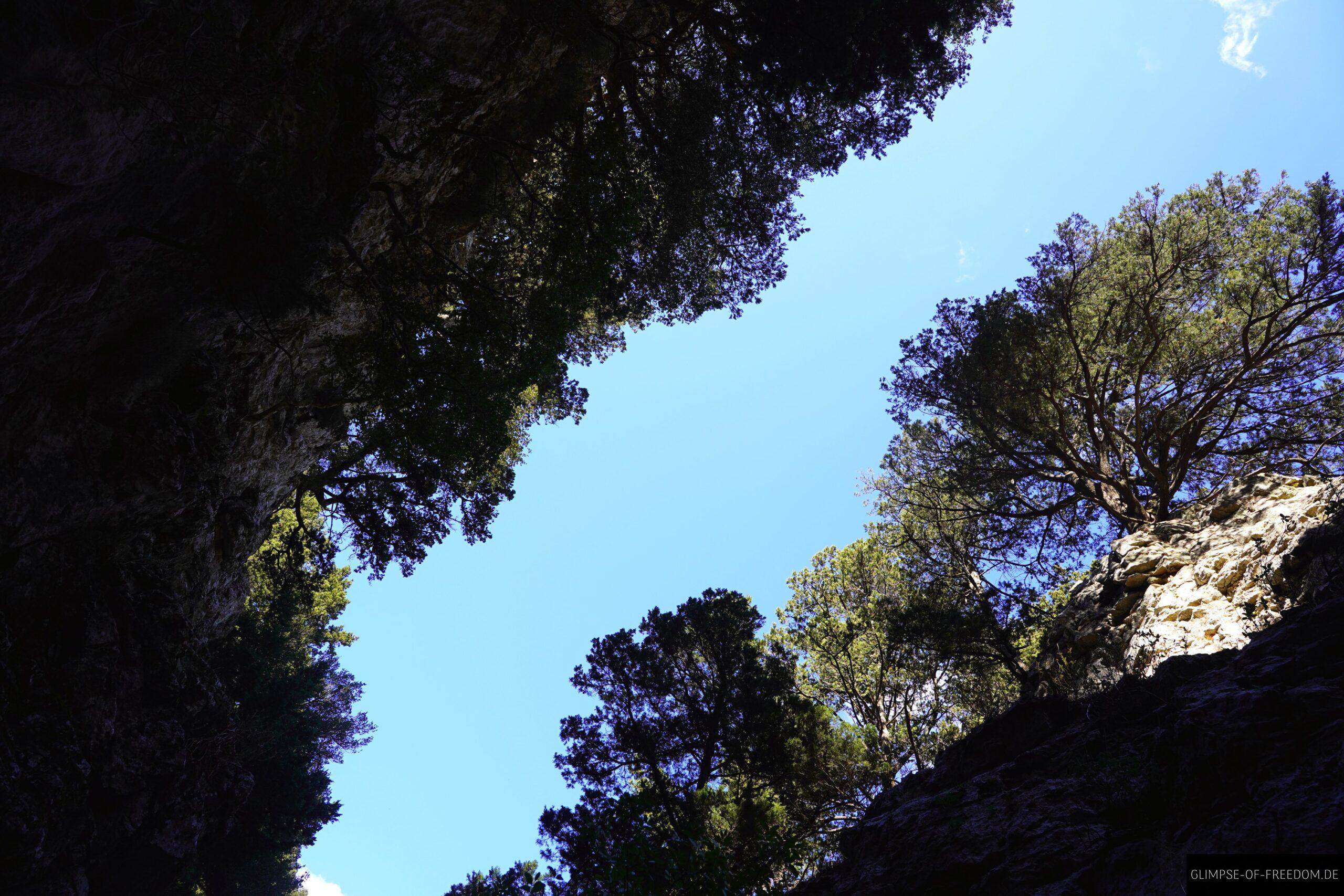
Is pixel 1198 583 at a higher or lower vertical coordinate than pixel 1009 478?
lower

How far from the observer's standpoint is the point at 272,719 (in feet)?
56.3

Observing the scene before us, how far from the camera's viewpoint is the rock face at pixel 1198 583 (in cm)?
859

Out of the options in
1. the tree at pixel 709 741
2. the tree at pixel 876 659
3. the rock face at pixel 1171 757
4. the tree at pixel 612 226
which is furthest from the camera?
the tree at pixel 876 659

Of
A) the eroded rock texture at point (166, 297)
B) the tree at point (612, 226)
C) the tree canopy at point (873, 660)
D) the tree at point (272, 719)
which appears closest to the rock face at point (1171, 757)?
the tree canopy at point (873, 660)

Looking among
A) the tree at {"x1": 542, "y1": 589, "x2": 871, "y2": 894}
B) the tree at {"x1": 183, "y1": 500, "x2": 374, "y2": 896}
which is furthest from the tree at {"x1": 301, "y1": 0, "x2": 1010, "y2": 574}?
the tree at {"x1": 542, "y1": 589, "x2": 871, "y2": 894}

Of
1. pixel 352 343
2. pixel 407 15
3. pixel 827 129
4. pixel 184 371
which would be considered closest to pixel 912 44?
pixel 827 129

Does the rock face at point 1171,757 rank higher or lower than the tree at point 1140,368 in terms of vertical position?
lower

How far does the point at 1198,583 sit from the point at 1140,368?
621cm

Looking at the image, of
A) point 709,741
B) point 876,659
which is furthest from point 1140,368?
point 709,741

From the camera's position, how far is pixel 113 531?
9.77m

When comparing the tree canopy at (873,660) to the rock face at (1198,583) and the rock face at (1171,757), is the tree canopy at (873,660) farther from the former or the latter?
the rock face at (1171,757)

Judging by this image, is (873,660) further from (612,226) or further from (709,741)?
(612,226)

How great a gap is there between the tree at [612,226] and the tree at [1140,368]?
532 centimetres

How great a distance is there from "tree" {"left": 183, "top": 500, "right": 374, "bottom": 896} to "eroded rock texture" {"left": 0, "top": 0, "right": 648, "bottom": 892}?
428 centimetres
